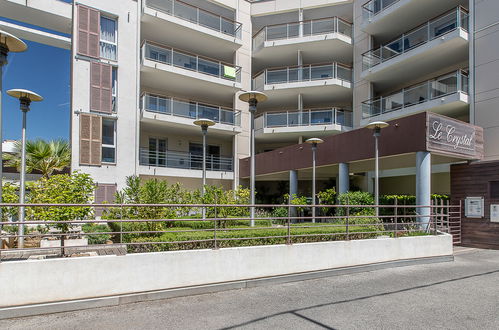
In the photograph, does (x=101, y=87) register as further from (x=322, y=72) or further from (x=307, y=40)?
(x=322, y=72)

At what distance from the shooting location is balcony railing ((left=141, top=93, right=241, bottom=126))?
59.1 ft

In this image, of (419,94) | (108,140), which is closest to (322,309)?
(419,94)

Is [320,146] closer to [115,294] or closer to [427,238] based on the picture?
[427,238]

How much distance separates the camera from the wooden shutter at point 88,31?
53.3ft

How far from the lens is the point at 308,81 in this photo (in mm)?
20547

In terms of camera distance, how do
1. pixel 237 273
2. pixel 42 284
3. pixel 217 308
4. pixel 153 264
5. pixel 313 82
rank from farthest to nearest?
pixel 313 82 < pixel 237 273 < pixel 153 264 < pixel 217 308 < pixel 42 284

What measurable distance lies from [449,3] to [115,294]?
19.0m

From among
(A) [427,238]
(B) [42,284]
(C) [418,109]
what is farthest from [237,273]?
(C) [418,109]

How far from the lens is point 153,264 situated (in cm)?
587

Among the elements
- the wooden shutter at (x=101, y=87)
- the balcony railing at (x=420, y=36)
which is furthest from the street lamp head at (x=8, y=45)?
the balcony railing at (x=420, y=36)

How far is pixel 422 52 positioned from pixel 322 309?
14818 millimetres

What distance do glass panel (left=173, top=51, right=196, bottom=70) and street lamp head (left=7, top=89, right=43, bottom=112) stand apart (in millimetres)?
9851

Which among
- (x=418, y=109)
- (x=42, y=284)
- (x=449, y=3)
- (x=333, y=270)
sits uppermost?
(x=449, y=3)

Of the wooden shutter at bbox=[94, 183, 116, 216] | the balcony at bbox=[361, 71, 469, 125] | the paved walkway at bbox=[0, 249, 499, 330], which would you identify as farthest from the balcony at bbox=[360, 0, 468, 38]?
the wooden shutter at bbox=[94, 183, 116, 216]
